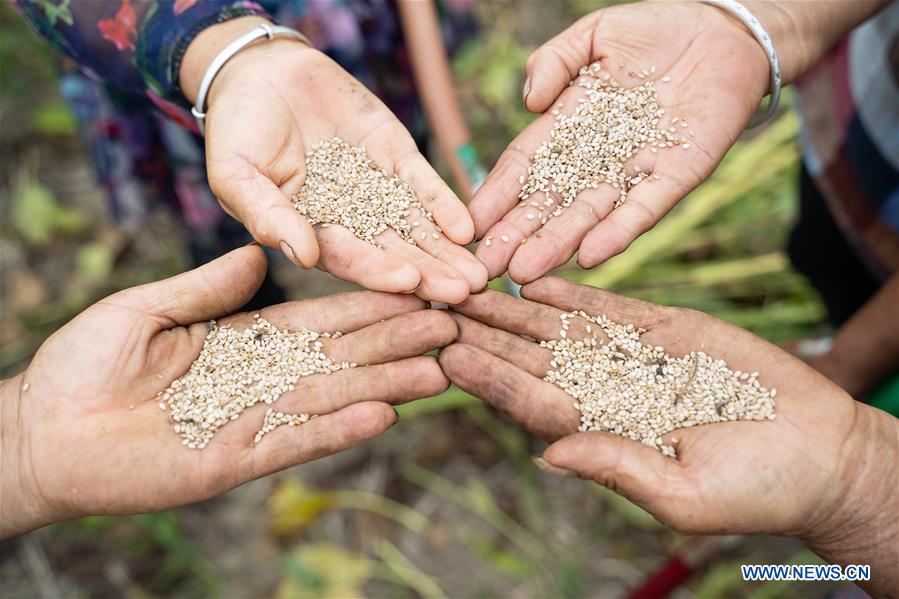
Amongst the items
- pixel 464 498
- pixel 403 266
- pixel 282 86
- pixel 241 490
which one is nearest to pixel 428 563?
pixel 464 498

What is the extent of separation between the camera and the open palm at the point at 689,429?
1.49 metres

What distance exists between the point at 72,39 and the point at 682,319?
1.88 metres

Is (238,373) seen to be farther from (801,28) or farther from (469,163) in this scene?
(801,28)

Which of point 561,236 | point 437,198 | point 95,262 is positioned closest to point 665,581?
point 561,236

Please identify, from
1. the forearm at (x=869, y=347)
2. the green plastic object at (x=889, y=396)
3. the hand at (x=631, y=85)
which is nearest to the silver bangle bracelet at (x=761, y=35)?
the hand at (x=631, y=85)

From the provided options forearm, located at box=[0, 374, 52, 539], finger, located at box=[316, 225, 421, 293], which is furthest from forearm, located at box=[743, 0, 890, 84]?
forearm, located at box=[0, 374, 52, 539]

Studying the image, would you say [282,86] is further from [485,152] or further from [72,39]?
[485,152]

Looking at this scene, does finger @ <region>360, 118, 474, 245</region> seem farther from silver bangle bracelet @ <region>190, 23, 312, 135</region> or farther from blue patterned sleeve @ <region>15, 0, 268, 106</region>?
blue patterned sleeve @ <region>15, 0, 268, 106</region>

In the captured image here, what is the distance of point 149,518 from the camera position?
8.11 feet

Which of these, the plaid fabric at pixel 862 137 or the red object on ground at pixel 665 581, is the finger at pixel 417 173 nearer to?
the plaid fabric at pixel 862 137

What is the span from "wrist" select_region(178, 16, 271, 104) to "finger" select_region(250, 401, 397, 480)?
105cm

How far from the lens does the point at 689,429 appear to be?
5.48 ft

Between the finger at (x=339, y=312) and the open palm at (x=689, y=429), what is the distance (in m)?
0.18

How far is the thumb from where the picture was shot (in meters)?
2.08
